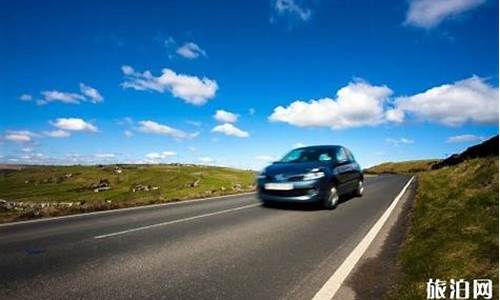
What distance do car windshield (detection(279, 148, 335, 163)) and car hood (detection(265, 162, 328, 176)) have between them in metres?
0.58

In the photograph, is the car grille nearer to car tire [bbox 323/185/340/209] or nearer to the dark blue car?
the dark blue car

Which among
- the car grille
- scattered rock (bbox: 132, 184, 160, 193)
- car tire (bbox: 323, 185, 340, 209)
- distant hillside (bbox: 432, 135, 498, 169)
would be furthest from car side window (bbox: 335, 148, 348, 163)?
scattered rock (bbox: 132, 184, 160, 193)

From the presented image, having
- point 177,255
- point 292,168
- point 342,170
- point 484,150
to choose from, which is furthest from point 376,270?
point 484,150

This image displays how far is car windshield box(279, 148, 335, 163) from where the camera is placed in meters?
12.2

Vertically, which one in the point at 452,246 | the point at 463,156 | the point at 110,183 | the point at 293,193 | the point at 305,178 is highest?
the point at 463,156

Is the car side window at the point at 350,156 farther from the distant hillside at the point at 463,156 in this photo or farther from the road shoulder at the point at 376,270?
the distant hillside at the point at 463,156

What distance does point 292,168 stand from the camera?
11.2 meters

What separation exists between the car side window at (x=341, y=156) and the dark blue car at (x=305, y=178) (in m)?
0.09

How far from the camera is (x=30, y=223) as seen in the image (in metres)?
9.55

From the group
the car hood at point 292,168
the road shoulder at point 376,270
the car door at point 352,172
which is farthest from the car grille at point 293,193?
the car door at point 352,172

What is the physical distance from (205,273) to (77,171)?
5815 inches

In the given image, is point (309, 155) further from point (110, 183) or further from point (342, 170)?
point (110, 183)

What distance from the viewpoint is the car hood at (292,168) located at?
1109 centimetres

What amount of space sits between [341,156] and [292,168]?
3.06 m
